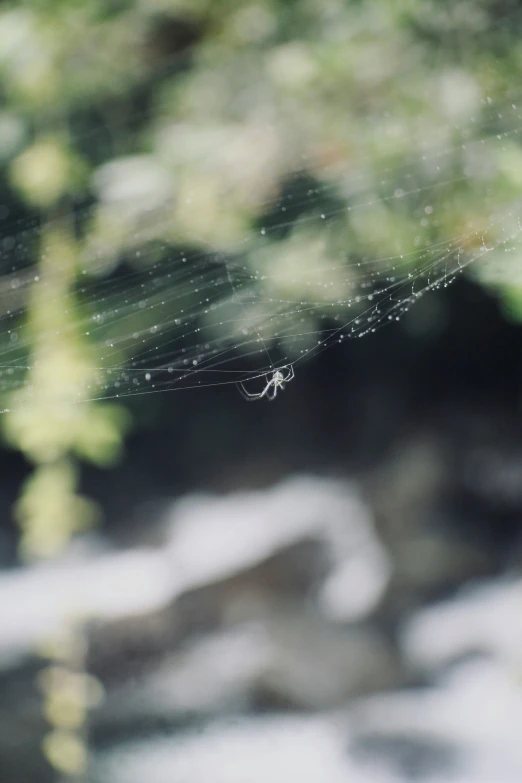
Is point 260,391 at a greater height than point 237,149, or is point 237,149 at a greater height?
point 237,149

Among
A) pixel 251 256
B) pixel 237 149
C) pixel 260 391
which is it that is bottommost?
pixel 260 391

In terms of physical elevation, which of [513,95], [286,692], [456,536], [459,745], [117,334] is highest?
[513,95]

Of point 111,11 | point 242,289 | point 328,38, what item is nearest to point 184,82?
point 111,11

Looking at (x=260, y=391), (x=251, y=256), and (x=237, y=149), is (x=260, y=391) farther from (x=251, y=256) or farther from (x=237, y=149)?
(x=237, y=149)

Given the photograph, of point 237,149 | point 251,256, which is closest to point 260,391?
point 251,256

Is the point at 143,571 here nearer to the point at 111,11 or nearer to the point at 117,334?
the point at 117,334
